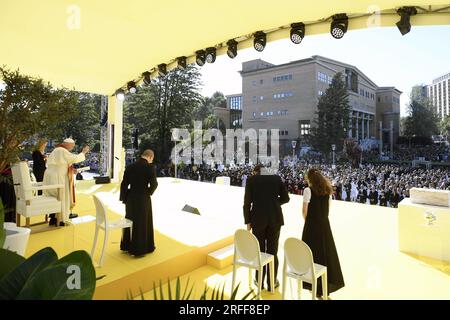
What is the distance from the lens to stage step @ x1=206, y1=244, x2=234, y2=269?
405cm

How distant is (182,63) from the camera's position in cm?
728

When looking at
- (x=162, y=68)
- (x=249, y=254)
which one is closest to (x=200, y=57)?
(x=162, y=68)

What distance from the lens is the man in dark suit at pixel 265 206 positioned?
129 inches

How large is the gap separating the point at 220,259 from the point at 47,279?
11.5 ft

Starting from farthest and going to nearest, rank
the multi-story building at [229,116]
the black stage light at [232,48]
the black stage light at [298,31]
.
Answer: the multi-story building at [229,116], the black stage light at [232,48], the black stage light at [298,31]

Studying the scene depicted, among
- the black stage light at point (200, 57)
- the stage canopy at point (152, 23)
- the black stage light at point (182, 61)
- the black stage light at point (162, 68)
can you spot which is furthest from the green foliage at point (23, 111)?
the black stage light at point (162, 68)

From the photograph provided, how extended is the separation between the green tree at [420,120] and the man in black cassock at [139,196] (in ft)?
107

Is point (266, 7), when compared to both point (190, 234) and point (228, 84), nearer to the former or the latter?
point (190, 234)

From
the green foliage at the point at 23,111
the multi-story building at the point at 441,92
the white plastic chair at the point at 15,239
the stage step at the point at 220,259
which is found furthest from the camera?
the multi-story building at the point at 441,92

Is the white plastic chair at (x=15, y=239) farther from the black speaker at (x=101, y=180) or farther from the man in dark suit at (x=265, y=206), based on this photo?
the black speaker at (x=101, y=180)

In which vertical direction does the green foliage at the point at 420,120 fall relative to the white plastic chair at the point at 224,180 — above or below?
above

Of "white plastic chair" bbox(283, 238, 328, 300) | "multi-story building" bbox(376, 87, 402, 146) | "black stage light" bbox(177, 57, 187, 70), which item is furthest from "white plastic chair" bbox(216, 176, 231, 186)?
"multi-story building" bbox(376, 87, 402, 146)

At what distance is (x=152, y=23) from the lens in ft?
16.6
